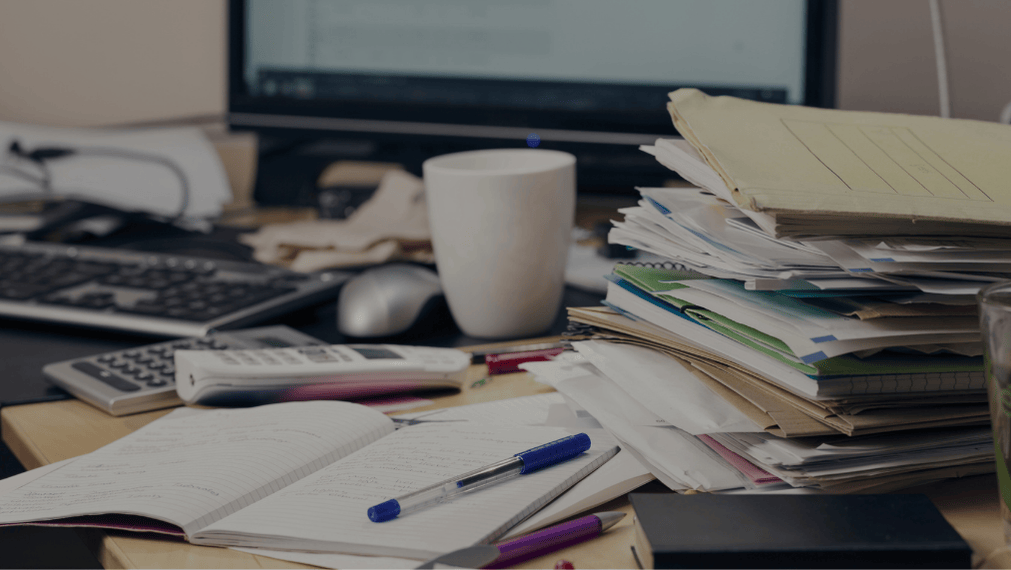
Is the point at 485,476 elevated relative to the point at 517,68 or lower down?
lower down

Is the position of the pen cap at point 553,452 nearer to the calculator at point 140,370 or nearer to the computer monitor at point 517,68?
the calculator at point 140,370

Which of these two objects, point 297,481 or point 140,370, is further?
point 140,370

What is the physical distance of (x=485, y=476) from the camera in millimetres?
340

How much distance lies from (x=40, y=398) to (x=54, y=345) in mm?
110

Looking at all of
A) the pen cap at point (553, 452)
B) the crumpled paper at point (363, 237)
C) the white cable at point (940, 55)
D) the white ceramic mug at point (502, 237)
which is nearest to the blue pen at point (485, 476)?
the pen cap at point (553, 452)

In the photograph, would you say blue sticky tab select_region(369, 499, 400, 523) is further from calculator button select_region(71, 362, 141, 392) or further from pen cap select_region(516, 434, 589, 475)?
calculator button select_region(71, 362, 141, 392)

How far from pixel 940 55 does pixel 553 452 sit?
2.02 feet

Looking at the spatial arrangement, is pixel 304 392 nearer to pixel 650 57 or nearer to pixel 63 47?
pixel 650 57

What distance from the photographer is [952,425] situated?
13.2 inches

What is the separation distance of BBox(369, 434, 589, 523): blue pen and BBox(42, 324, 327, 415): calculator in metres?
0.21

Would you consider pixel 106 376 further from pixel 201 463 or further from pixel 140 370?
pixel 201 463

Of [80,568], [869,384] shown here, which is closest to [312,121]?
[80,568]

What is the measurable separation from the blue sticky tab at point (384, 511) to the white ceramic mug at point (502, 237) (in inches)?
10.3

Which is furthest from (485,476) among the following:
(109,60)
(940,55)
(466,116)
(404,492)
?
(109,60)
